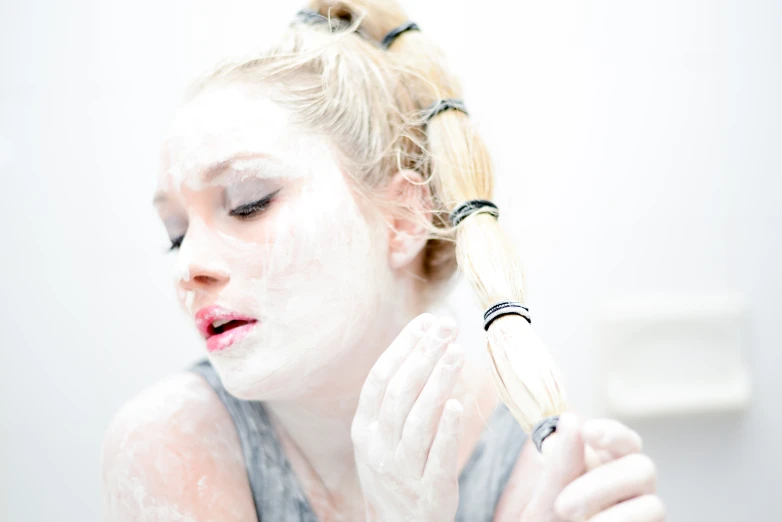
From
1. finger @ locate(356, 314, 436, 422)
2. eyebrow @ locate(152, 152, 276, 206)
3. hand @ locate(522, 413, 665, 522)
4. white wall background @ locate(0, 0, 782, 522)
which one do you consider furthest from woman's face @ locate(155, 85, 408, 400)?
white wall background @ locate(0, 0, 782, 522)

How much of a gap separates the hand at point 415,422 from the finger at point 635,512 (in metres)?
0.17

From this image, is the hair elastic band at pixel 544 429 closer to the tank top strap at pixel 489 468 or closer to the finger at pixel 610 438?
the finger at pixel 610 438

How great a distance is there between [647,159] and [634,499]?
3.19 ft

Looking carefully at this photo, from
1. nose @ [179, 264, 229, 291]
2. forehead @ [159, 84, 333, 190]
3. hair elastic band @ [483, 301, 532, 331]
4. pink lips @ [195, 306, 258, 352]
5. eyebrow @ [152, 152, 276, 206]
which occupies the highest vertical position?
forehead @ [159, 84, 333, 190]

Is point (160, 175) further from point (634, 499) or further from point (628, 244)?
point (628, 244)

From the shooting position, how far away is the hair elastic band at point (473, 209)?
801mm

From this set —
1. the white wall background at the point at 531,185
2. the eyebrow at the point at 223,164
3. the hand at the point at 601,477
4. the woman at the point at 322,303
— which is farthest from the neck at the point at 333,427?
the white wall background at the point at 531,185

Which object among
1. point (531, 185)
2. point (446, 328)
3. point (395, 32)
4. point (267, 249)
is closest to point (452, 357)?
point (446, 328)

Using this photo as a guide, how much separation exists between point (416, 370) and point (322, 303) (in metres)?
0.16

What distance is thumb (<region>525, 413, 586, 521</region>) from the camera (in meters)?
0.52

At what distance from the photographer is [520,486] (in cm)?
84

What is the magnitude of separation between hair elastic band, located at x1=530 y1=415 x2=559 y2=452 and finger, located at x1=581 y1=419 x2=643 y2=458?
41 millimetres

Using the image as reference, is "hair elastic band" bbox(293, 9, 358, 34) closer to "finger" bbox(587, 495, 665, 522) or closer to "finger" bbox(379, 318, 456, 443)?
"finger" bbox(379, 318, 456, 443)

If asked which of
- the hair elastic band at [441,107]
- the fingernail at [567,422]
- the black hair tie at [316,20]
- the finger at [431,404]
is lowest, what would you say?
the fingernail at [567,422]
